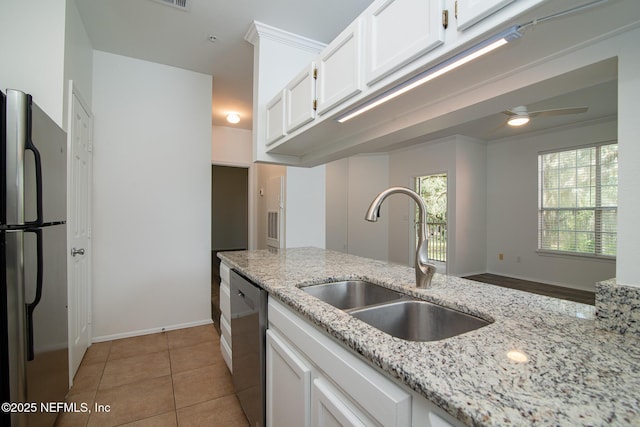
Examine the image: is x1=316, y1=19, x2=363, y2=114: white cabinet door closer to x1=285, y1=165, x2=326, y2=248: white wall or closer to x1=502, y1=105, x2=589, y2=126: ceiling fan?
x1=285, y1=165, x2=326, y2=248: white wall

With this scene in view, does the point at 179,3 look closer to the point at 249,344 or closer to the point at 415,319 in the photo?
the point at 249,344

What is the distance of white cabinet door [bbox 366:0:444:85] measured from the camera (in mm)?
965

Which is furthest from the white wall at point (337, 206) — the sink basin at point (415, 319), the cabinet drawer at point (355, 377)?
the cabinet drawer at point (355, 377)

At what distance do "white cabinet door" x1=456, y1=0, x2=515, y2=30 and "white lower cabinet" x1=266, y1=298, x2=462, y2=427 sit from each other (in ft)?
3.27

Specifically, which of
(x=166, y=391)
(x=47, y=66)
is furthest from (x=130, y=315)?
(x=47, y=66)

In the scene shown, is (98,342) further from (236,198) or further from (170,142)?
(236,198)

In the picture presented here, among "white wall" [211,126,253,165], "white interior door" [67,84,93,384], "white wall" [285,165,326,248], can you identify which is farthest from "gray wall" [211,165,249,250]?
"white interior door" [67,84,93,384]

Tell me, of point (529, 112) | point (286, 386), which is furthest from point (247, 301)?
point (529, 112)

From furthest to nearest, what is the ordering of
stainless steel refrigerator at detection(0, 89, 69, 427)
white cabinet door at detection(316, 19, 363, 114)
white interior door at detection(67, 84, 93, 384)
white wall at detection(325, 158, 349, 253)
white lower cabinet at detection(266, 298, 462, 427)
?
white wall at detection(325, 158, 349, 253), white interior door at detection(67, 84, 93, 384), white cabinet door at detection(316, 19, 363, 114), stainless steel refrigerator at detection(0, 89, 69, 427), white lower cabinet at detection(266, 298, 462, 427)

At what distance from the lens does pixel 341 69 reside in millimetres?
1494

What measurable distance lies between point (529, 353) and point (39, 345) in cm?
194

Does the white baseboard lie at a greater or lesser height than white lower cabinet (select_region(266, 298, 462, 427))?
lesser

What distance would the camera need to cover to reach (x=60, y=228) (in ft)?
5.51

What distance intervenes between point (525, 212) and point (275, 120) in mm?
5141
